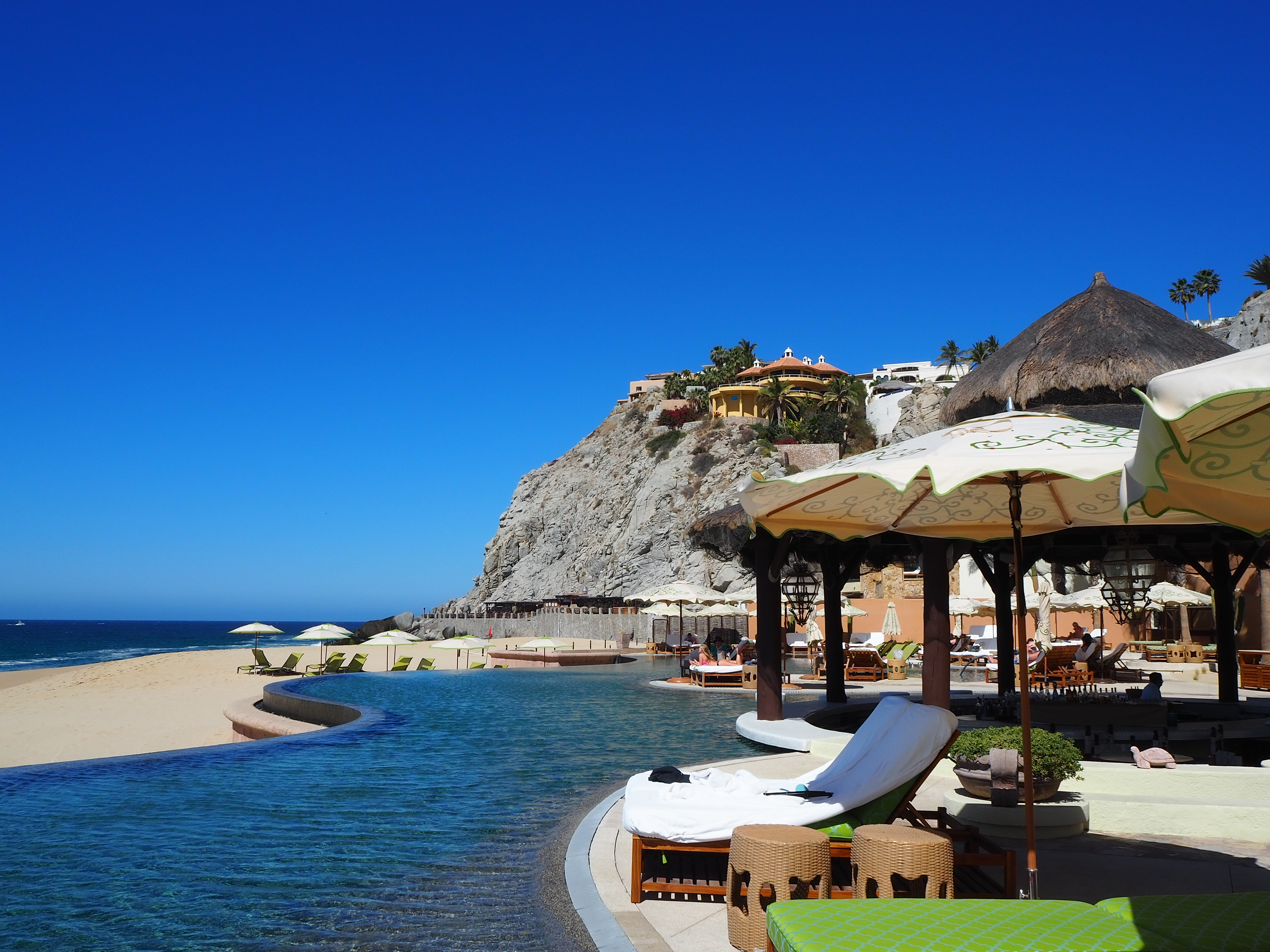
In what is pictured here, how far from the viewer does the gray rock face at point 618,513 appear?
65.2 metres

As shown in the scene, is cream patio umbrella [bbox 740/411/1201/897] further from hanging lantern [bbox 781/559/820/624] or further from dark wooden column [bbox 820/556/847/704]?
dark wooden column [bbox 820/556/847/704]

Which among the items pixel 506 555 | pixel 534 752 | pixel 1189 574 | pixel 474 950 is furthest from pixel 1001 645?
pixel 506 555

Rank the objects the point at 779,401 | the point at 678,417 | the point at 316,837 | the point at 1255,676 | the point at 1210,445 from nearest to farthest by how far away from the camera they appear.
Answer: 1. the point at 1210,445
2. the point at 316,837
3. the point at 1255,676
4. the point at 779,401
5. the point at 678,417

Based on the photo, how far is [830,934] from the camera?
10.00ft

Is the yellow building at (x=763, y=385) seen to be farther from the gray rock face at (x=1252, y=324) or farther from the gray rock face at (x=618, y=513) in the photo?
the gray rock face at (x=1252, y=324)

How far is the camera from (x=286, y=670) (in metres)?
27.9

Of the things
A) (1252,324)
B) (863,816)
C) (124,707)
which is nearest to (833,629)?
(863,816)

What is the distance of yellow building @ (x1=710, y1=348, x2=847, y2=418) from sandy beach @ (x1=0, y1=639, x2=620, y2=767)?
141 feet

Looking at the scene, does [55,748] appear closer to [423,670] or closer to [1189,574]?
[423,670]

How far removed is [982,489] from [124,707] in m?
21.5

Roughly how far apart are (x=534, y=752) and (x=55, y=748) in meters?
9.81

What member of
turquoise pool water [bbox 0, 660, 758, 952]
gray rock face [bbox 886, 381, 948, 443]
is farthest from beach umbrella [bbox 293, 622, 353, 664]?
gray rock face [bbox 886, 381, 948, 443]

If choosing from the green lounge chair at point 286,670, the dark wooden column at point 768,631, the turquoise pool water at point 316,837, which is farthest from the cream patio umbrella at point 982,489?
the green lounge chair at point 286,670

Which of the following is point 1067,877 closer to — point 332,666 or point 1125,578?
point 1125,578
